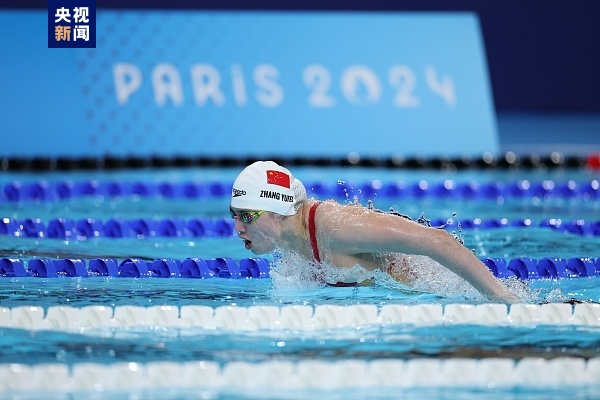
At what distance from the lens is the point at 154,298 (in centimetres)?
412

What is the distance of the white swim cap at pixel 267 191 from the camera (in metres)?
4.10

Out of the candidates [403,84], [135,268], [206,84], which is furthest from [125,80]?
[135,268]

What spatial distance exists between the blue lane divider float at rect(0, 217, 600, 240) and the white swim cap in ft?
6.21

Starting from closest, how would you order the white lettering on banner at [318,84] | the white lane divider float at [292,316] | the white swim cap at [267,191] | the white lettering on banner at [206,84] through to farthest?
the white lane divider float at [292,316] < the white swim cap at [267,191] < the white lettering on banner at [206,84] < the white lettering on banner at [318,84]

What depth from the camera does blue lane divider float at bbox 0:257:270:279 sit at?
15.3 ft

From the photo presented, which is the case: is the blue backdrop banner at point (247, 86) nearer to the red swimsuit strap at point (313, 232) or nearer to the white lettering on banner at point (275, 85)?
the white lettering on banner at point (275, 85)

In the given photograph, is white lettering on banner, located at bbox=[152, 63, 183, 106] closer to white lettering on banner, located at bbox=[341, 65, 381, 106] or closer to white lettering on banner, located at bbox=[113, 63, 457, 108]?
white lettering on banner, located at bbox=[113, 63, 457, 108]

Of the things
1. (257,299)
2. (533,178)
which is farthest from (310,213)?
(533,178)

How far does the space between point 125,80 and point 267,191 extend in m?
4.84

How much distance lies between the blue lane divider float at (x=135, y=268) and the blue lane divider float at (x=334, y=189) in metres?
2.57

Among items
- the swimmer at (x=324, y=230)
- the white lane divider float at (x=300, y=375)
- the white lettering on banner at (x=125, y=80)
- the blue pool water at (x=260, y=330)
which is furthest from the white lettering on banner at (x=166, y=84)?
the white lane divider float at (x=300, y=375)

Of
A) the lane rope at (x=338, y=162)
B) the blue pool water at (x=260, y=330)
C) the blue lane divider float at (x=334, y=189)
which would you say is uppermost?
the lane rope at (x=338, y=162)

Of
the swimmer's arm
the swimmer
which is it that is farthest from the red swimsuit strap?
the swimmer's arm

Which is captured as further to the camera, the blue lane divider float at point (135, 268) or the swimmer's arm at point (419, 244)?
the blue lane divider float at point (135, 268)
